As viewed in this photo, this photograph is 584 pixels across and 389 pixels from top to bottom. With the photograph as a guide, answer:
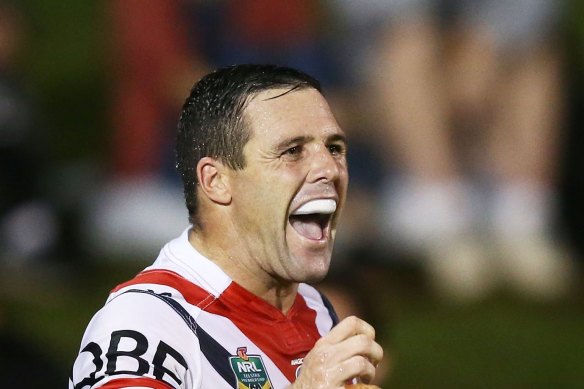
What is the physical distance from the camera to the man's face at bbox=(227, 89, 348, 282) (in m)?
4.34

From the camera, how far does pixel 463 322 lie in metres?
10.9

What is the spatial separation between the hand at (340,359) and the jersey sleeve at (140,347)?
0.36m

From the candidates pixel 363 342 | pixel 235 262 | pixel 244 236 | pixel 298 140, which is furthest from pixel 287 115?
pixel 363 342

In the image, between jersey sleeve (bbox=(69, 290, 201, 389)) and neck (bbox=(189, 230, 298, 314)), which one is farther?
neck (bbox=(189, 230, 298, 314))

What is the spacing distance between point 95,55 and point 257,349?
30.9 ft

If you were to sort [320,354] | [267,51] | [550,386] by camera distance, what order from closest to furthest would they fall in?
[320,354]
[550,386]
[267,51]

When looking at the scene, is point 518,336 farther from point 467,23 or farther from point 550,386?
point 467,23

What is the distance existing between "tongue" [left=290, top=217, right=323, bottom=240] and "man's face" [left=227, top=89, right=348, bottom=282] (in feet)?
0.07

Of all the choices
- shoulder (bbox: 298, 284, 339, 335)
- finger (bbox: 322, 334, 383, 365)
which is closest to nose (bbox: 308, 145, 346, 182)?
finger (bbox: 322, 334, 383, 365)

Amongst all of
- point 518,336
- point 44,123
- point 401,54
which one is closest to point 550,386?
point 518,336

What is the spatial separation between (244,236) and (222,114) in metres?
0.42

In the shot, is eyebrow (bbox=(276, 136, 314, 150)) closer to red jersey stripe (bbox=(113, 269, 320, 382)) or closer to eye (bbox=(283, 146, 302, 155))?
eye (bbox=(283, 146, 302, 155))

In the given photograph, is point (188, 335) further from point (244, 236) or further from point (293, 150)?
point (293, 150)

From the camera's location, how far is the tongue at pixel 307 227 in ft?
14.7
